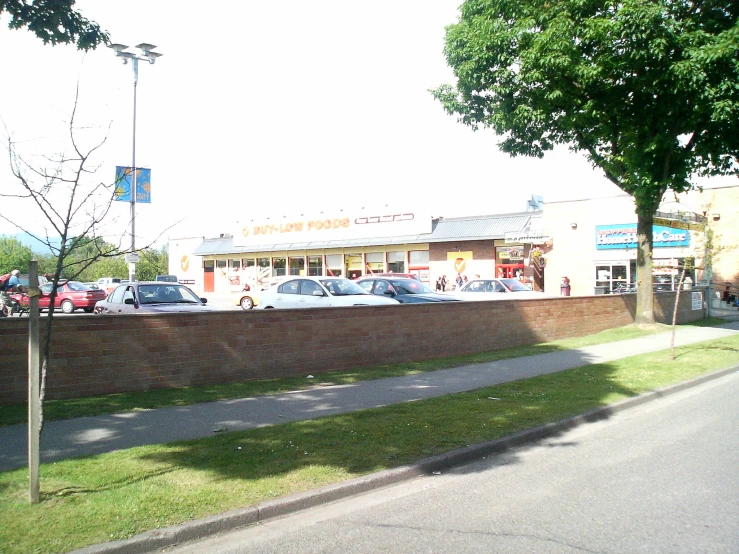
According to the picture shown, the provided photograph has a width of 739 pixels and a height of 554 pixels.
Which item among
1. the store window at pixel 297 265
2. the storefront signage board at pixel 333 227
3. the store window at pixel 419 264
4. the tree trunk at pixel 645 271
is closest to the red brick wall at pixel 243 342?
the tree trunk at pixel 645 271

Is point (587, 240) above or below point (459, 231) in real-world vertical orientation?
below

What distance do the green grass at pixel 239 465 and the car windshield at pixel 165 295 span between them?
752 cm

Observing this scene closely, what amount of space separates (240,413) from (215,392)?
5.39ft

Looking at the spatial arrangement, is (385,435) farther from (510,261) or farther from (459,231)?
(459,231)

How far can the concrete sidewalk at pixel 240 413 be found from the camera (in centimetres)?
677

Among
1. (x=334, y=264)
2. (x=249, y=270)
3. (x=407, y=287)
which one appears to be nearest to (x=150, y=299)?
(x=407, y=287)

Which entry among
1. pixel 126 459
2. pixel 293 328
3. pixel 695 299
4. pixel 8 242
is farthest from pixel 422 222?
pixel 8 242

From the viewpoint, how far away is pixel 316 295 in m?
17.5

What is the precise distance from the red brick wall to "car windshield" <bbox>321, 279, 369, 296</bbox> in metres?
3.60

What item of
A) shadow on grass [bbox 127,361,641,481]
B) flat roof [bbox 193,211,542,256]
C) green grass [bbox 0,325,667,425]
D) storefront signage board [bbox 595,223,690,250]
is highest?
flat roof [bbox 193,211,542,256]

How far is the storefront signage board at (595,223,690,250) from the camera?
108 feet

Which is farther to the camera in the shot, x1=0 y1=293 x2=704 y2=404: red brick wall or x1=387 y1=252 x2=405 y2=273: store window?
x1=387 y1=252 x2=405 y2=273: store window

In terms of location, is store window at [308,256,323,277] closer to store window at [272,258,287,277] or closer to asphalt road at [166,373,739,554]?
store window at [272,258,287,277]

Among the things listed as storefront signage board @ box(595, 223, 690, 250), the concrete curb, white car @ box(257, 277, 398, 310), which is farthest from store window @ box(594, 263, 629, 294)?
the concrete curb
